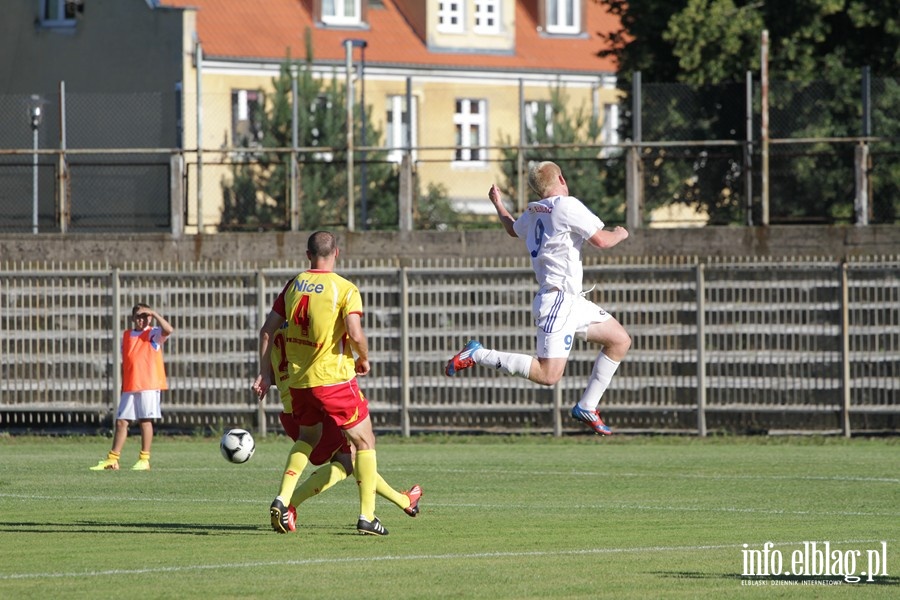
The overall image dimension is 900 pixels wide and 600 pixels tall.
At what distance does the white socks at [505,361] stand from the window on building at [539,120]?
85.3ft

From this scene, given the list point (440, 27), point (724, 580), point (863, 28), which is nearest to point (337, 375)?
point (724, 580)

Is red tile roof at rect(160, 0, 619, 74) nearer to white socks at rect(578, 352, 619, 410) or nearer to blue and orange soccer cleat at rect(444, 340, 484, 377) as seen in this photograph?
white socks at rect(578, 352, 619, 410)

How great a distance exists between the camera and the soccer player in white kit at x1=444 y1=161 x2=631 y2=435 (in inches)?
493

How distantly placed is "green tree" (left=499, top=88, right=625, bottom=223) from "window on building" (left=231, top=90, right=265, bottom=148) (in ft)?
19.1

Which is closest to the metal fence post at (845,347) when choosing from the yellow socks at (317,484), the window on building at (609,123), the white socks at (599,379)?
the white socks at (599,379)

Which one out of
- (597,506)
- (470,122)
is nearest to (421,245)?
(597,506)

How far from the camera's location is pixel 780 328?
2373 cm

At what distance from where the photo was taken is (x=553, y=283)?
1273 cm

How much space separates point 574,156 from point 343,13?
19.3 metres

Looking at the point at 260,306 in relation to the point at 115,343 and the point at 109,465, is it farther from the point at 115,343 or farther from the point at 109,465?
the point at 109,465

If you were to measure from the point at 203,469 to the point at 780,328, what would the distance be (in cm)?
912

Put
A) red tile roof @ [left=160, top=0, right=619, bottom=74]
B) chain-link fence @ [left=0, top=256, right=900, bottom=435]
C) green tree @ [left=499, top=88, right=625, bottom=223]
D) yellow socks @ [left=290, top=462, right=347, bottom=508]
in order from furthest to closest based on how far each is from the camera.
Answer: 1. red tile roof @ [left=160, top=0, right=619, bottom=74]
2. green tree @ [left=499, top=88, right=625, bottom=223]
3. chain-link fence @ [left=0, top=256, right=900, bottom=435]
4. yellow socks @ [left=290, top=462, right=347, bottom=508]

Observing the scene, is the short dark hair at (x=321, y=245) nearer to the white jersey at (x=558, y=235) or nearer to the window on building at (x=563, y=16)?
the white jersey at (x=558, y=235)

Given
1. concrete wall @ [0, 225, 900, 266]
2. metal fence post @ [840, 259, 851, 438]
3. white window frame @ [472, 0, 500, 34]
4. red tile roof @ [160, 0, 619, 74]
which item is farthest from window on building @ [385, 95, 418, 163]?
metal fence post @ [840, 259, 851, 438]
